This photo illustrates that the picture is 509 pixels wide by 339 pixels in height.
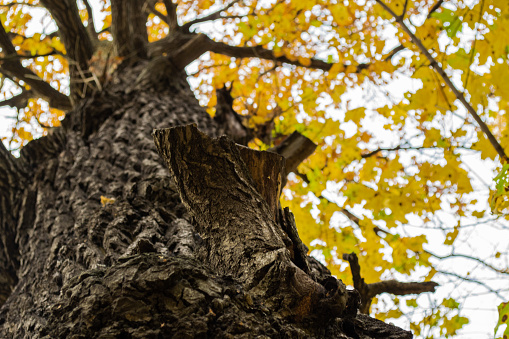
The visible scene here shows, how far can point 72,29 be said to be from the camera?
145 inches

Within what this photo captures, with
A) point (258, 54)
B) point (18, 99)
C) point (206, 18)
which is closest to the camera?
point (258, 54)

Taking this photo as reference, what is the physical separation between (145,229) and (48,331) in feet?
2.17

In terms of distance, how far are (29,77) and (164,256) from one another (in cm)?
333

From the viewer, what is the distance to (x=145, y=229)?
158cm

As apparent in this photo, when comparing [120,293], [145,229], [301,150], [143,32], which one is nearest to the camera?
[120,293]

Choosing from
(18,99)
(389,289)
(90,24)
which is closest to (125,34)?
(18,99)

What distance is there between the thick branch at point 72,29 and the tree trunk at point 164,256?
184cm

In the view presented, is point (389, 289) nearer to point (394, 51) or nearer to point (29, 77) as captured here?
point (394, 51)

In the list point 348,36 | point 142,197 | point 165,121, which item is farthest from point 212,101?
point 142,197

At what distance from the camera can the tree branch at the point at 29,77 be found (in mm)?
3305

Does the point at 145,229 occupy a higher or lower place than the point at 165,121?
lower

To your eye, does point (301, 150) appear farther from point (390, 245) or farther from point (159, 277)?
point (390, 245)

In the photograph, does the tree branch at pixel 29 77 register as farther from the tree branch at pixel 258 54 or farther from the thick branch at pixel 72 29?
the tree branch at pixel 258 54

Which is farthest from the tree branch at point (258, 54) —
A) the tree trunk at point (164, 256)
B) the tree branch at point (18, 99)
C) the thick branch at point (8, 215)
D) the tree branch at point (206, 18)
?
the tree branch at point (18, 99)
